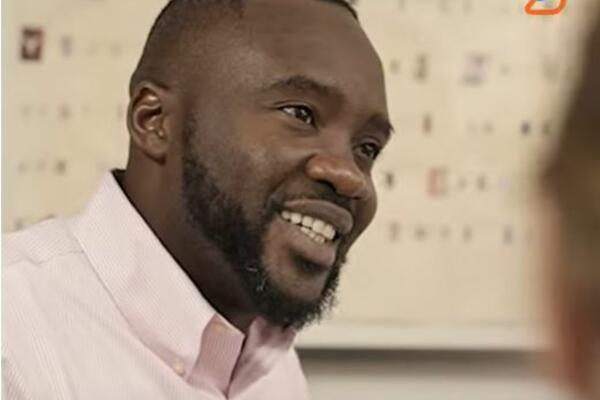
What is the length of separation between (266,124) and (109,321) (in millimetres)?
143

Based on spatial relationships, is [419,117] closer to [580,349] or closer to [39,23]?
[39,23]

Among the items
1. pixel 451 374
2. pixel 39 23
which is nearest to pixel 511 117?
pixel 451 374

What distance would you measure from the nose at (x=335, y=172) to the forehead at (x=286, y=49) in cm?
4

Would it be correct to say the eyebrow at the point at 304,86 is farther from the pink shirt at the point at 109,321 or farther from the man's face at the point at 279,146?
the pink shirt at the point at 109,321

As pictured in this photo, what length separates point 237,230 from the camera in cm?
56

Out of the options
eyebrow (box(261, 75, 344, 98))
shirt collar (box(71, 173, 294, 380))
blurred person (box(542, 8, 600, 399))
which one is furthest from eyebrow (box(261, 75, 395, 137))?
blurred person (box(542, 8, 600, 399))

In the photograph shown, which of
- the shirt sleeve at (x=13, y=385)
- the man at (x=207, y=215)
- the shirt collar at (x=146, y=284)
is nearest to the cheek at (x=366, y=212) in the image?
the man at (x=207, y=215)

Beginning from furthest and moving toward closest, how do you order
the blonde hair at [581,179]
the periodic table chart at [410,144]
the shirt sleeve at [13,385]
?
the periodic table chart at [410,144]
the shirt sleeve at [13,385]
the blonde hair at [581,179]

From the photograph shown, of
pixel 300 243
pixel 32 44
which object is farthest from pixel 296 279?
pixel 32 44

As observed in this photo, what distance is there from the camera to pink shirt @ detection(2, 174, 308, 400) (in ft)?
1.73

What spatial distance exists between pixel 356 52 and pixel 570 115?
1.07ft

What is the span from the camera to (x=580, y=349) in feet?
0.90

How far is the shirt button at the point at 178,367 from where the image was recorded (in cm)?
55

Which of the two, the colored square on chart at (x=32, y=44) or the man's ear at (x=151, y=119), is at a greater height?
the colored square on chart at (x=32, y=44)
